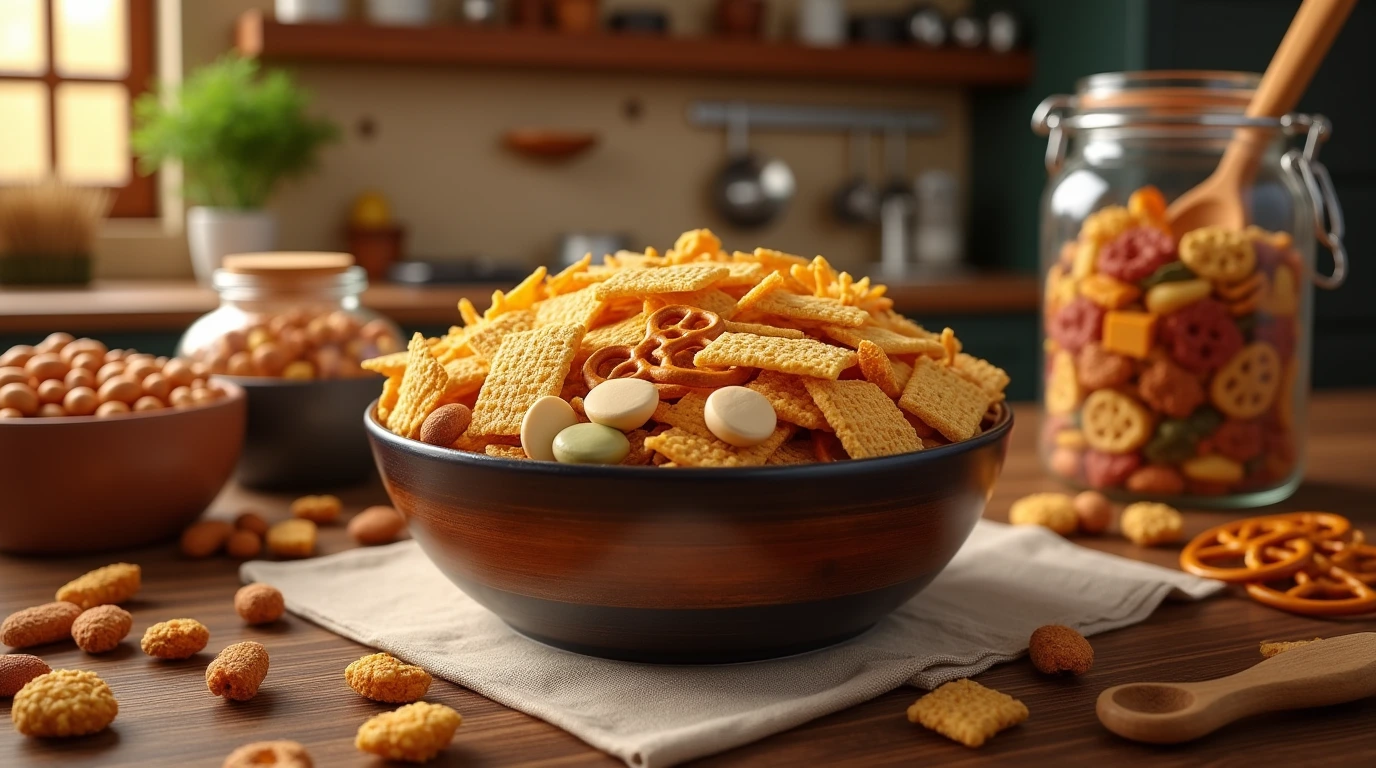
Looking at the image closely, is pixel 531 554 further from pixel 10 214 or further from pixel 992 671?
pixel 10 214

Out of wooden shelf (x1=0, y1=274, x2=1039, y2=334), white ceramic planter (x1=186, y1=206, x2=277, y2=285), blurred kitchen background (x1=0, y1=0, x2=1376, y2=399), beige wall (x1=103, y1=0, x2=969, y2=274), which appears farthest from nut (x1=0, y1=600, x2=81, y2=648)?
beige wall (x1=103, y1=0, x2=969, y2=274)

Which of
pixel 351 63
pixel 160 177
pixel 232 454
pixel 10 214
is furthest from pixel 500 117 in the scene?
pixel 232 454

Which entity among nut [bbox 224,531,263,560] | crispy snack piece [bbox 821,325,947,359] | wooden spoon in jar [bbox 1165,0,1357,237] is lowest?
nut [bbox 224,531,263,560]

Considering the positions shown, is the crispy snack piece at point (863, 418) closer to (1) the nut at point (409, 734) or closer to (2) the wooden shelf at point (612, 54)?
(1) the nut at point (409, 734)

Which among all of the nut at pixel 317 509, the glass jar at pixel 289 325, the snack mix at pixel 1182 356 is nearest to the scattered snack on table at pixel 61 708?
the nut at pixel 317 509

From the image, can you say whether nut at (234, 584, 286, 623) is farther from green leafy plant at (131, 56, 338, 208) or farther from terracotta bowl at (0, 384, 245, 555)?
green leafy plant at (131, 56, 338, 208)

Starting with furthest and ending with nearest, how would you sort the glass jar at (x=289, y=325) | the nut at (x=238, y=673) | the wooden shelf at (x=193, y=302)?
1. the wooden shelf at (x=193, y=302)
2. the glass jar at (x=289, y=325)
3. the nut at (x=238, y=673)

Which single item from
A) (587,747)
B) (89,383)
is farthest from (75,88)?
(587,747)
